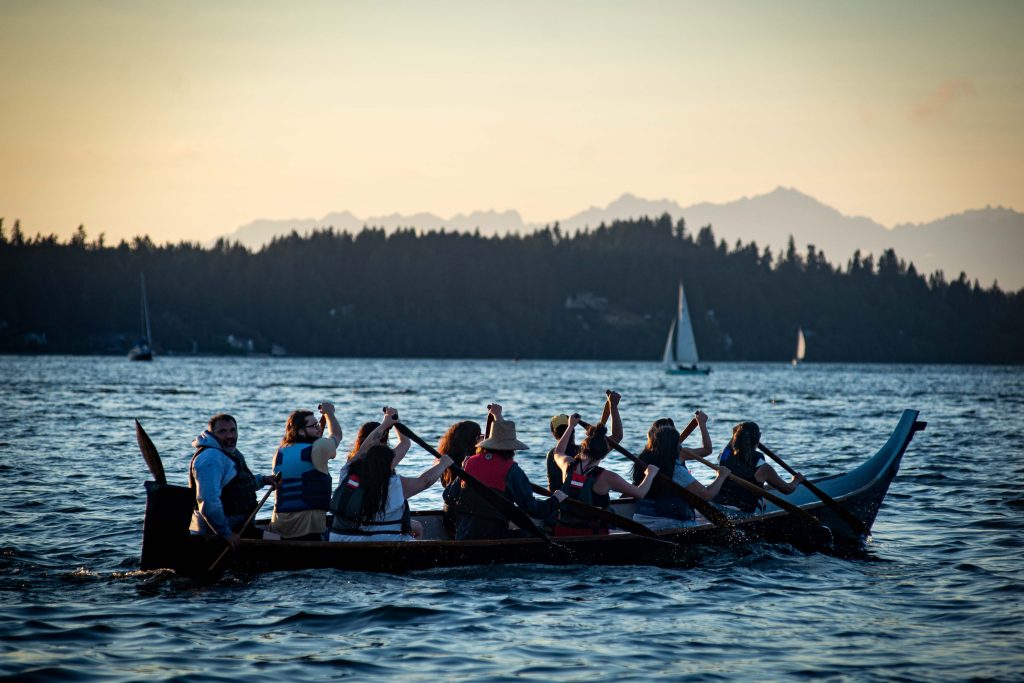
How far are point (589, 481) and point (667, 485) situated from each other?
1.12 meters

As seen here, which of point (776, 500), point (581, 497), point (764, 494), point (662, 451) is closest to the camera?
point (581, 497)

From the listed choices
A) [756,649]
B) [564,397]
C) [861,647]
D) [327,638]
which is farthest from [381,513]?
[564,397]

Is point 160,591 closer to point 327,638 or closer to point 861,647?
point 327,638

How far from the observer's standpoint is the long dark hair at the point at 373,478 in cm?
1212

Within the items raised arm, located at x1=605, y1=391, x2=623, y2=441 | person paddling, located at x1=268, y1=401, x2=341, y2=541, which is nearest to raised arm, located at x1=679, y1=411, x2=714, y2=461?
raised arm, located at x1=605, y1=391, x2=623, y2=441

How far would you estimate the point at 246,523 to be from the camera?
12.1 meters

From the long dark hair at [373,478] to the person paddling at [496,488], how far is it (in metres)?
1.12

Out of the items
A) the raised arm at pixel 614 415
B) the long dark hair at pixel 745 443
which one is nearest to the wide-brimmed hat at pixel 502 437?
the raised arm at pixel 614 415

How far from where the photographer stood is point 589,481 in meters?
13.4

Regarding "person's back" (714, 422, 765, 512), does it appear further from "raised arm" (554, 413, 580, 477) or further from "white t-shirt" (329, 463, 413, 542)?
"white t-shirt" (329, 463, 413, 542)

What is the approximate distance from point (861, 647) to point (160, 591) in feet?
24.5

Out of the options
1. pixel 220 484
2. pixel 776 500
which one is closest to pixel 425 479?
pixel 220 484

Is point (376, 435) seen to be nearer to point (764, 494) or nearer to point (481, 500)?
point (481, 500)

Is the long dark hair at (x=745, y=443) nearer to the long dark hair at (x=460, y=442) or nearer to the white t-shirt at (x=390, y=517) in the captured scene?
the long dark hair at (x=460, y=442)
